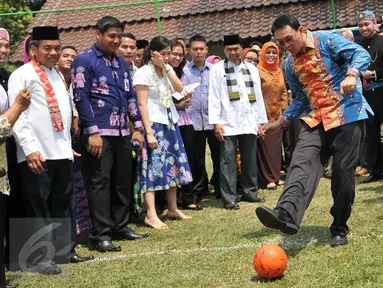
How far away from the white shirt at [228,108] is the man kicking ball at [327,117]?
2.56 m

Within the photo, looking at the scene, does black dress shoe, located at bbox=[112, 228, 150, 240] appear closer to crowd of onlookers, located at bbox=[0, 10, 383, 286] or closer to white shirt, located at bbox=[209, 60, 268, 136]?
crowd of onlookers, located at bbox=[0, 10, 383, 286]

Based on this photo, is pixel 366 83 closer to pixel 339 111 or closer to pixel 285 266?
pixel 339 111

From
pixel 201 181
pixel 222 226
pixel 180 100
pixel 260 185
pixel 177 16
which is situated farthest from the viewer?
pixel 177 16

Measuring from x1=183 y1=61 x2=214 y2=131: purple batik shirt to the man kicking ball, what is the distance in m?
3.05

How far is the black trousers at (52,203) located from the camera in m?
5.61

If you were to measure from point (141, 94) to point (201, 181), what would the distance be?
2.22m

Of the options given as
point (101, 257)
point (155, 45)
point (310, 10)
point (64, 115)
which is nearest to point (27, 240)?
point (101, 257)

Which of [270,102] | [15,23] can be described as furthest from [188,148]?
[15,23]

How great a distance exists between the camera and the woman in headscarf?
9688mm

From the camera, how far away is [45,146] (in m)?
5.62

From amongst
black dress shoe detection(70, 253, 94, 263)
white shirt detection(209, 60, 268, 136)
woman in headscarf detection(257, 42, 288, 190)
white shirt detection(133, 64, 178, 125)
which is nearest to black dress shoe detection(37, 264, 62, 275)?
black dress shoe detection(70, 253, 94, 263)

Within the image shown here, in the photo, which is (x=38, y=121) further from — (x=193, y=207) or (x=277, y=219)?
(x=193, y=207)

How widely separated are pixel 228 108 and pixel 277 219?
337 centimetres

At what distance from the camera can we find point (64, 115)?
18.8 ft
